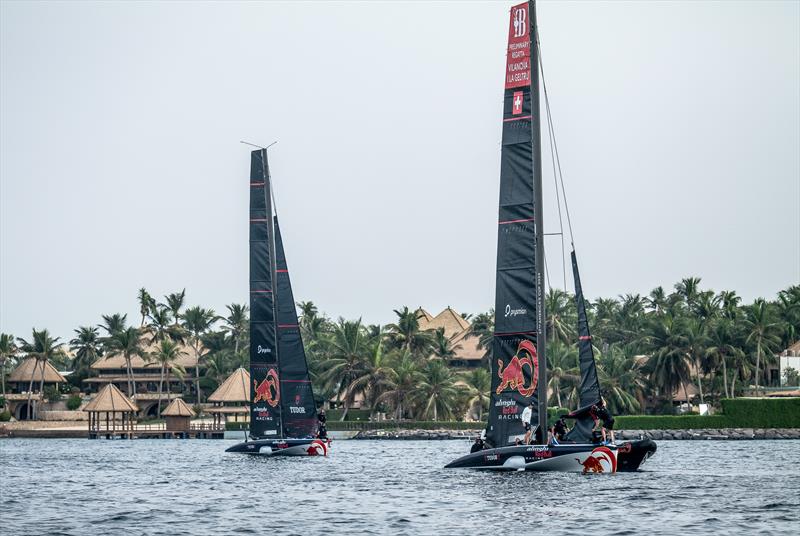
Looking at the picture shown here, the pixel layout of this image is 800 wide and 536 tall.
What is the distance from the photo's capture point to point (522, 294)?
37031mm

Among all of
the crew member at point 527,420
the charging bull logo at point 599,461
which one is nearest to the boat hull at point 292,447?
the crew member at point 527,420

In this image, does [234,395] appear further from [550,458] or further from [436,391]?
[550,458]

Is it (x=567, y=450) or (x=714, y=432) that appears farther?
(x=714, y=432)

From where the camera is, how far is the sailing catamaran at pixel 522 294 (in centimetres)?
3684

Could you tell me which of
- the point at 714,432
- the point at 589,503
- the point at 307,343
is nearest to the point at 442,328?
the point at 307,343

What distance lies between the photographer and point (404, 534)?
27.3 metres

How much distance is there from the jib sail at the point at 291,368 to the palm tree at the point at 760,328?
53.9 m

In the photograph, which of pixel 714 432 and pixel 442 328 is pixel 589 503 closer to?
pixel 714 432

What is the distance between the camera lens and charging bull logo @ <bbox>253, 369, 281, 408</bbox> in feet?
191

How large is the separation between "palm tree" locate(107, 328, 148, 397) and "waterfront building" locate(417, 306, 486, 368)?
29.2 m

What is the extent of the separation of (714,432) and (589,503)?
60848mm

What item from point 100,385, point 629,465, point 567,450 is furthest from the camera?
point 100,385

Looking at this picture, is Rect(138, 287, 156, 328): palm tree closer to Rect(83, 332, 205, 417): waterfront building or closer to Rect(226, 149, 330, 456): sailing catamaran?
Rect(83, 332, 205, 417): waterfront building

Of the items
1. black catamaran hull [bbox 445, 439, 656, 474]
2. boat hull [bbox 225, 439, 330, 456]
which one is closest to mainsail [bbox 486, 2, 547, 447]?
black catamaran hull [bbox 445, 439, 656, 474]
